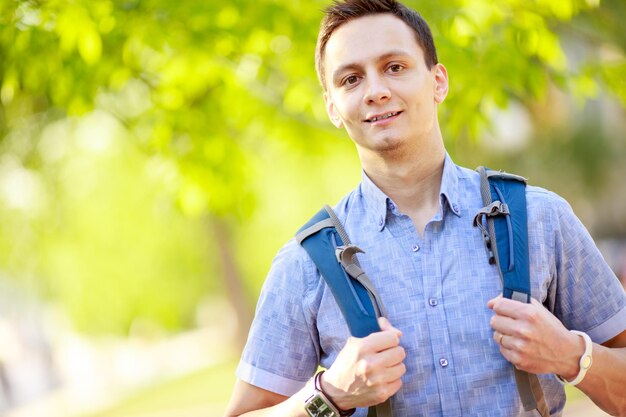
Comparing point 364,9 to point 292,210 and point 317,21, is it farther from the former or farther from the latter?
point 292,210

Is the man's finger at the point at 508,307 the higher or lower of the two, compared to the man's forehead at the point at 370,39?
lower

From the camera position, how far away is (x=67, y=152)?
42.3 ft

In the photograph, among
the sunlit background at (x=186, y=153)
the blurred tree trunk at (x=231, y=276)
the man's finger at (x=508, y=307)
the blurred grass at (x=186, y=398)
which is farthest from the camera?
the blurred tree trunk at (x=231, y=276)

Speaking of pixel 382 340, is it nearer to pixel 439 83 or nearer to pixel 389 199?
pixel 389 199

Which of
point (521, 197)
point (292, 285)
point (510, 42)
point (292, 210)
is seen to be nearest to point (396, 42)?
point (521, 197)

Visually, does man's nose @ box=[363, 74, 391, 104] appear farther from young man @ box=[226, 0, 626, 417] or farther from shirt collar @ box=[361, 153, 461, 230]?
shirt collar @ box=[361, 153, 461, 230]

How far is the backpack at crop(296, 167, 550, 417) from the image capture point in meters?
2.12

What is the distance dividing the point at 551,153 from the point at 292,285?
74.9ft

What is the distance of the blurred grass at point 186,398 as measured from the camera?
12703 mm

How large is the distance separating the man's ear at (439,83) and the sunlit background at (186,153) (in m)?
2.21

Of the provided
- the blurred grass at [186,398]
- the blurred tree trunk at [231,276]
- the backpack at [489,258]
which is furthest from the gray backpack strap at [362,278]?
the blurred tree trunk at [231,276]

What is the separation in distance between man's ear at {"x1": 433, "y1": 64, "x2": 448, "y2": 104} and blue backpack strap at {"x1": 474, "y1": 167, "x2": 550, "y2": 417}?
1.02ft

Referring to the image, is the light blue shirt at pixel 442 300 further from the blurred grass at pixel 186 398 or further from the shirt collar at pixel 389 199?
the blurred grass at pixel 186 398

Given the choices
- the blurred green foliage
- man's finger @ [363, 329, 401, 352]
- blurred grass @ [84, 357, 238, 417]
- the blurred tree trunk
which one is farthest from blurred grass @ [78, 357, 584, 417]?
man's finger @ [363, 329, 401, 352]
